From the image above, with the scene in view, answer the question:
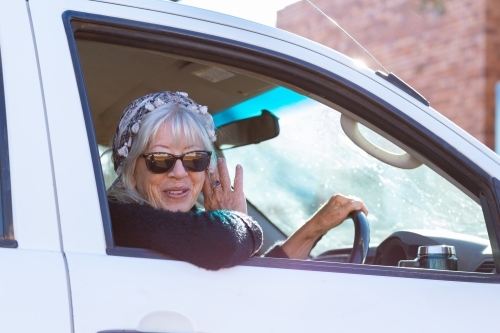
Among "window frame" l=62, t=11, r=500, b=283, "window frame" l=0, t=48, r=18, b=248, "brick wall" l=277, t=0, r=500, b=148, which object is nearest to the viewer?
"window frame" l=0, t=48, r=18, b=248

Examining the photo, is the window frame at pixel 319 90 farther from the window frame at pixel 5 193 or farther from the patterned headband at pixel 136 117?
the patterned headband at pixel 136 117

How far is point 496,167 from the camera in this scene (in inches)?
77.9

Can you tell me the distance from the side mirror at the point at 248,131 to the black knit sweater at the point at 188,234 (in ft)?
3.86

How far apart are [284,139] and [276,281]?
150 centimetres

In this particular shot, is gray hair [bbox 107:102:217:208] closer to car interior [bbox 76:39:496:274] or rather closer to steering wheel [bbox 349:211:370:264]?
car interior [bbox 76:39:496:274]

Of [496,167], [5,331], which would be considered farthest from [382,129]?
[5,331]

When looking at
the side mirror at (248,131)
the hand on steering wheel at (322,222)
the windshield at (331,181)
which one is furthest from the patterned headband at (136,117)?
the side mirror at (248,131)

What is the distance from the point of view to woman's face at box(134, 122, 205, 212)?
2225mm

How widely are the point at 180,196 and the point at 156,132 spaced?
0.66 ft

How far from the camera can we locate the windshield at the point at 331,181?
8.75ft

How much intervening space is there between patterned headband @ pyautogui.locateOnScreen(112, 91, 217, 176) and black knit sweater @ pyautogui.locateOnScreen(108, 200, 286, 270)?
437mm

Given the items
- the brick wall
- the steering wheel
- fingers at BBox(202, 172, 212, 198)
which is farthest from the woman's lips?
the brick wall

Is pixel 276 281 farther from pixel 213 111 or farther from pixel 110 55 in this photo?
pixel 213 111

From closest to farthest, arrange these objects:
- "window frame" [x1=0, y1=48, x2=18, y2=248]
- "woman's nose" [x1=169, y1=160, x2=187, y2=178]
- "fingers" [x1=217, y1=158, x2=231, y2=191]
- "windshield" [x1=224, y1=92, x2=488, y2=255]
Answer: "window frame" [x1=0, y1=48, x2=18, y2=248]
"woman's nose" [x1=169, y1=160, x2=187, y2=178]
"fingers" [x1=217, y1=158, x2=231, y2=191]
"windshield" [x1=224, y1=92, x2=488, y2=255]
